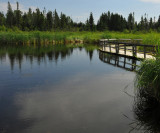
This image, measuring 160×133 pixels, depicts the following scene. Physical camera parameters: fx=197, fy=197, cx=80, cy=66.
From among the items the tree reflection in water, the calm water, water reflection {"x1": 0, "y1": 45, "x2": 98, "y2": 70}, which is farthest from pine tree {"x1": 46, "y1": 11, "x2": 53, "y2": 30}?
the tree reflection in water

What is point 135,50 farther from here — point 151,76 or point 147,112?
point 147,112

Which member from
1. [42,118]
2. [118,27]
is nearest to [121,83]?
[42,118]

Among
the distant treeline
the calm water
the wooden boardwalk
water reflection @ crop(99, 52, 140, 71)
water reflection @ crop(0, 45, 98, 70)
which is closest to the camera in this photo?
the calm water

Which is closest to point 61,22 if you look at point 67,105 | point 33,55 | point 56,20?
point 56,20

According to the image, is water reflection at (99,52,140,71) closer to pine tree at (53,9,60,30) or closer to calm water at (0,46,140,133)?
calm water at (0,46,140,133)

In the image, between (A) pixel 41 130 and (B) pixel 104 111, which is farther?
(B) pixel 104 111

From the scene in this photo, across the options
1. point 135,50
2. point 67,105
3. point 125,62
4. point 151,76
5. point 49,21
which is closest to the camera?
point 151,76

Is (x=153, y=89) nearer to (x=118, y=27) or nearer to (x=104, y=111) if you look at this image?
(x=104, y=111)

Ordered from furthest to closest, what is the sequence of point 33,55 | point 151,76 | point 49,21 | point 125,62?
point 49,21 < point 33,55 < point 125,62 < point 151,76

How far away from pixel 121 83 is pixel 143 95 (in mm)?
2983

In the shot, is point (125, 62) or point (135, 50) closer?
point (125, 62)

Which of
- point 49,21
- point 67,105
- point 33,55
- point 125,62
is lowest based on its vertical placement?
point 67,105

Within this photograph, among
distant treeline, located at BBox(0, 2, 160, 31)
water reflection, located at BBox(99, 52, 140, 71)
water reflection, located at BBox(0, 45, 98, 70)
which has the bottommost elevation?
water reflection, located at BBox(99, 52, 140, 71)

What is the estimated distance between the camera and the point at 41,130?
19.2 ft
